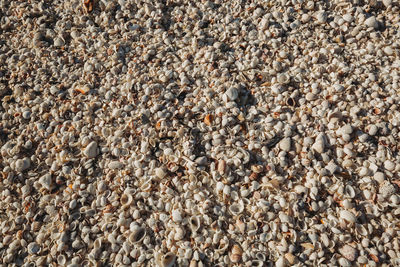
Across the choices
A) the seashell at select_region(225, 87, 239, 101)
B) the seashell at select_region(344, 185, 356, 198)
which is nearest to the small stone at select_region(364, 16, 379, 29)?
the seashell at select_region(225, 87, 239, 101)

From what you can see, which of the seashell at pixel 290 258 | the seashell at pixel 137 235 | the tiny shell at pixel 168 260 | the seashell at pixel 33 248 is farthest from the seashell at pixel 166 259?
the seashell at pixel 33 248

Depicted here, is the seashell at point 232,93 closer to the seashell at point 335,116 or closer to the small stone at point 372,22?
the seashell at point 335,116

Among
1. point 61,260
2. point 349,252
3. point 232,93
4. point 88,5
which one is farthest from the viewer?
point 88,5

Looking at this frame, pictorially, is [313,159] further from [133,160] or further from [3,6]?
[3,6]

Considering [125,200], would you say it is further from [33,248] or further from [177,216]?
[33,248]

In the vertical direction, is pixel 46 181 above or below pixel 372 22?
below

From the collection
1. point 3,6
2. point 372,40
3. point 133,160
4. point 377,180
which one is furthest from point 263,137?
point 3,6

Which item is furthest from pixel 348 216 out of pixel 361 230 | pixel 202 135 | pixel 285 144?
pixel 202 135
